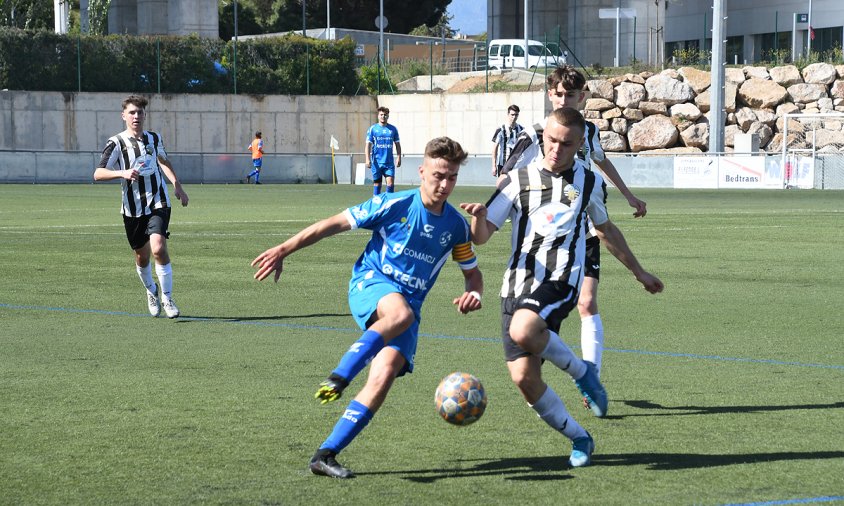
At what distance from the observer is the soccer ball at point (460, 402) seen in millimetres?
6004

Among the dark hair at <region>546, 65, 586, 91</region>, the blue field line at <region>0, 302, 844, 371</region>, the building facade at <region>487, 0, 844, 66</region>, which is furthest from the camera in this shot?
the building facade at <region>487, 0, 844, 66</region>

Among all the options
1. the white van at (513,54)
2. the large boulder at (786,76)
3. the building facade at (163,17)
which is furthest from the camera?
the building facade at (163,17)

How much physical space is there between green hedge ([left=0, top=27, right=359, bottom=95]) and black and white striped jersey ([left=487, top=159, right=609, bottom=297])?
163 feet

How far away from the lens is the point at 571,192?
6.36 meters

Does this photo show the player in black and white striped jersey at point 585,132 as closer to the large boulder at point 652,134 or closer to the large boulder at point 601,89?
the large boulder at point 652,134

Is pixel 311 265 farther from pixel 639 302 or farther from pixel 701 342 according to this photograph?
pixel 701 342

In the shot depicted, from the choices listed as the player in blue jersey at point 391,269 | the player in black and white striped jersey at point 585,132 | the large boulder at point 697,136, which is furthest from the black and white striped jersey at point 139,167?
the large boulder at point 697,136

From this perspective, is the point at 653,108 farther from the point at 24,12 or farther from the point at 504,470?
the point at 504,470

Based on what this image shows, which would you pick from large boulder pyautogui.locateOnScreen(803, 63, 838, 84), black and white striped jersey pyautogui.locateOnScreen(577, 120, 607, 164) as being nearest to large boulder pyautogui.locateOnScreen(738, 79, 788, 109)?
large boulder pyautogui.locateOnScreen(803, 63, 838, 84)

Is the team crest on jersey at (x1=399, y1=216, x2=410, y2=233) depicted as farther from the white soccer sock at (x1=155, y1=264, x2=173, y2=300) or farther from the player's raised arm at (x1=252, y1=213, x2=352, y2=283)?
the white soccer sock at (x1=155, y1=264, x2=173, y2=300)

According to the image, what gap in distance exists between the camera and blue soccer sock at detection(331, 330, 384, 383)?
5.75 metres

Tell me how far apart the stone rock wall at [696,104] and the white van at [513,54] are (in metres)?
5.70

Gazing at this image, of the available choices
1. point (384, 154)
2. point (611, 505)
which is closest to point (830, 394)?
point (611, 505)

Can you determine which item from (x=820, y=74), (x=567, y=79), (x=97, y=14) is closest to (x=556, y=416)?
(x=567, y=79)
